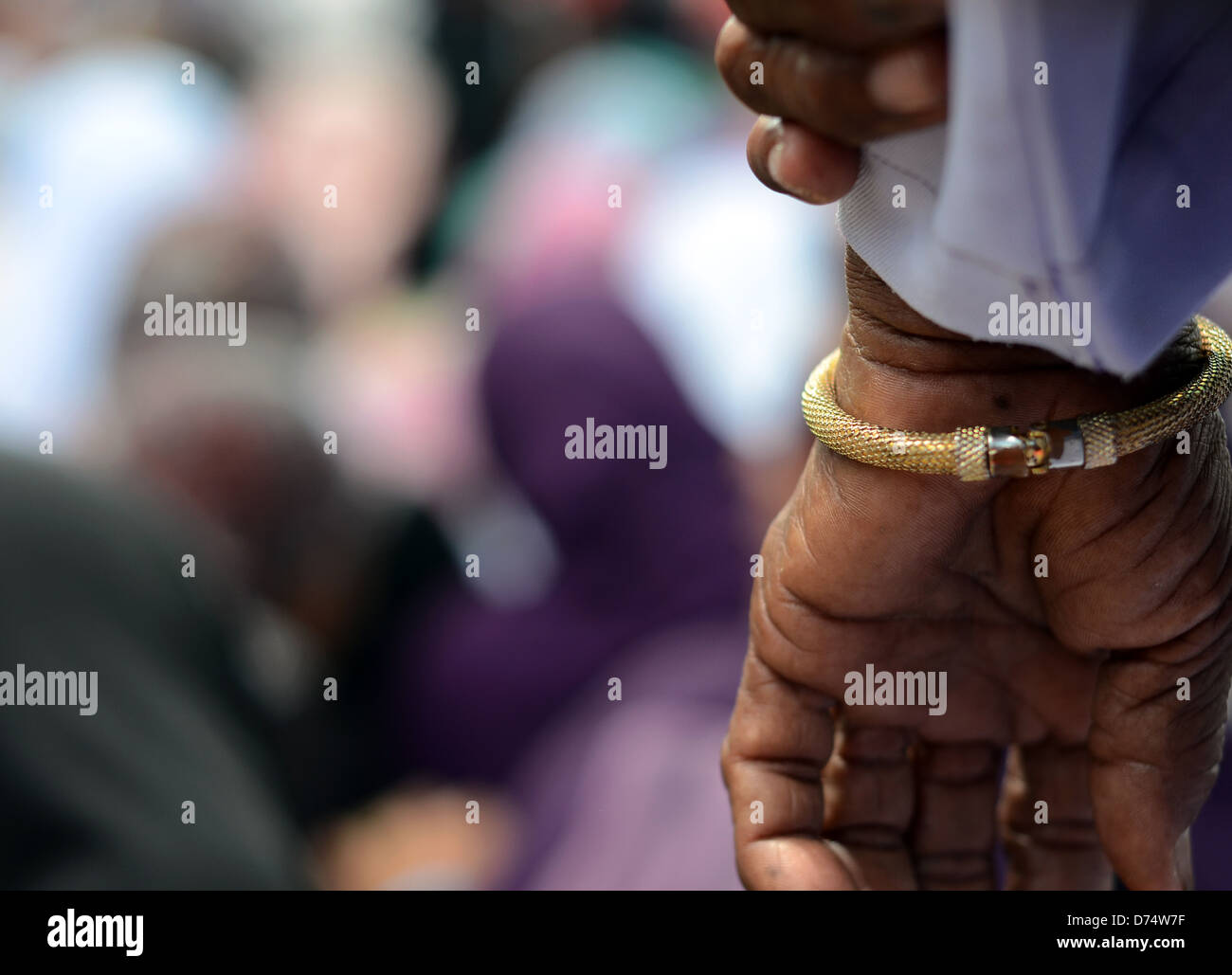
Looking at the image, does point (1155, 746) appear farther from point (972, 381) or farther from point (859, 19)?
point (859, 19)

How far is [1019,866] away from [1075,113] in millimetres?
556

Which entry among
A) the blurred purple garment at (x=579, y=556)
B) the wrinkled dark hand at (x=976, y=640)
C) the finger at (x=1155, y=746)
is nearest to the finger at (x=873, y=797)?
the wrinkled dark hand at (x=976, y=640)

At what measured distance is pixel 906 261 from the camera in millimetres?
752

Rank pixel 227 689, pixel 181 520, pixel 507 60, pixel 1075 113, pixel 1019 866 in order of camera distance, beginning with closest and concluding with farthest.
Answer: pixel 1075 113 → pixel 1019 866 → pixel 227 689 → pixel 181 520 → pixel 507 60

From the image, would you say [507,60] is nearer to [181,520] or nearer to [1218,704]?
[181,520]

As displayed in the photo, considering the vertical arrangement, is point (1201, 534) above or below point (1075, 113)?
below

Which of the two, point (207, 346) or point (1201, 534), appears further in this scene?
point (207, 346)

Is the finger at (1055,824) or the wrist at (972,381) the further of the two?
the finger at (1055,824)

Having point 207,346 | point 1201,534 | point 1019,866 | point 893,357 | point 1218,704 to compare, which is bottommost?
point 1019,866

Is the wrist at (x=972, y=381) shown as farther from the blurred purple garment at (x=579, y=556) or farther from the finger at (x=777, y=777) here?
the blurred purple garment at (x=579, y=556)

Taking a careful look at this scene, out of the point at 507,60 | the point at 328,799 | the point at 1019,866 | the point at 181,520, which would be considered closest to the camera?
the point at 1019,866

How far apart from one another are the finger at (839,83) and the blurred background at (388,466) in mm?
775

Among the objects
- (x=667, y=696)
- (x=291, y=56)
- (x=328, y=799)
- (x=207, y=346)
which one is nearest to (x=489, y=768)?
(x=328, y=799)

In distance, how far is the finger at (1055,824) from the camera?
92 cm
